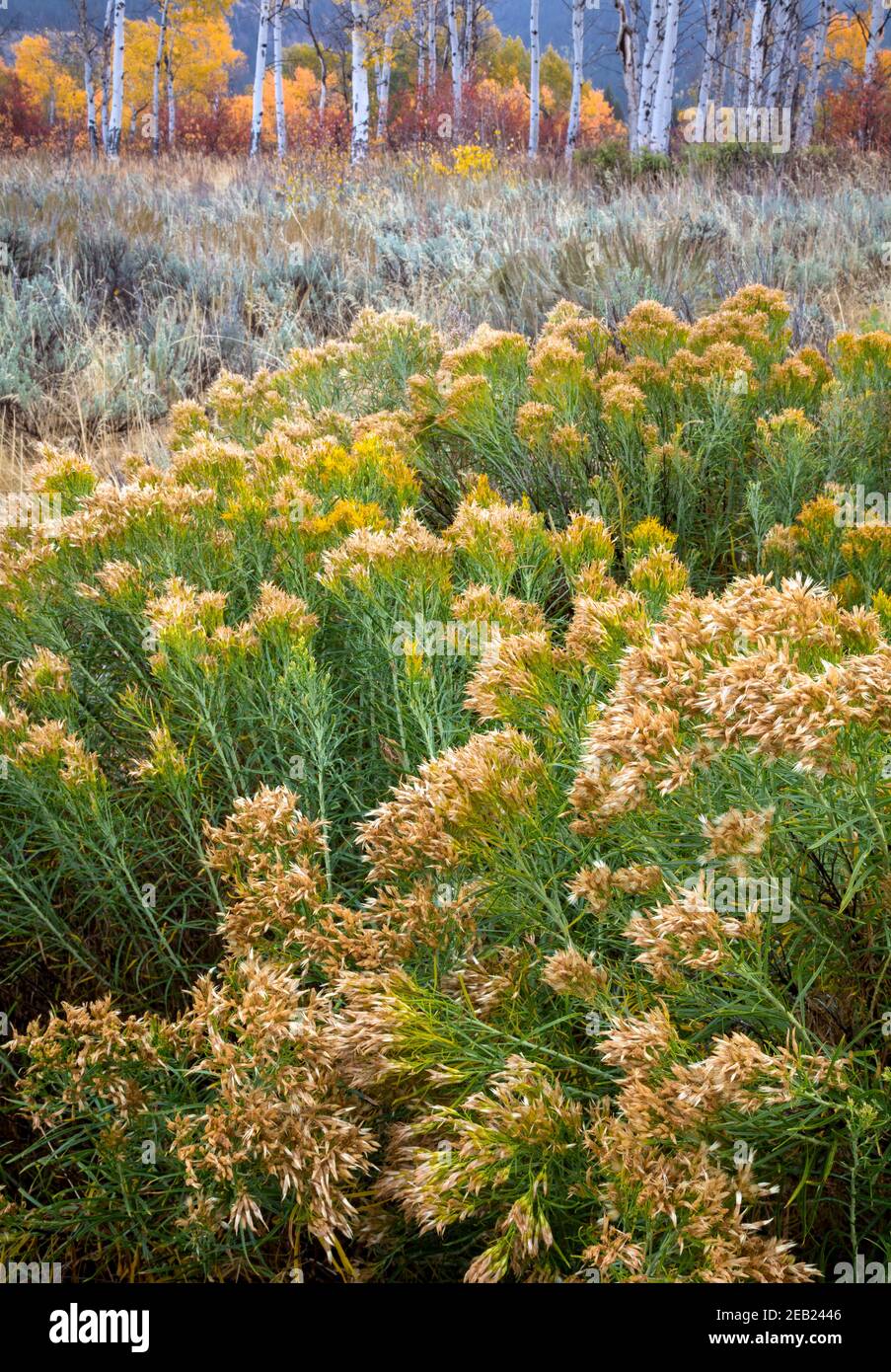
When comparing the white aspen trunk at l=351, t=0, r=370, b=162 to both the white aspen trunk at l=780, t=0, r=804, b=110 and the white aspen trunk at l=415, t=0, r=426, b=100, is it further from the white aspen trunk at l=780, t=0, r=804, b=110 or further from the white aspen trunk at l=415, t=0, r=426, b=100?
the white aspen trunk at l=415, t=0, r=426, b=100

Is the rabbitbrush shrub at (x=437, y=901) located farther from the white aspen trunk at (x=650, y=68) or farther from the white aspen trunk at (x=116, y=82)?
the white aspen trunk at (x=116, y=82)

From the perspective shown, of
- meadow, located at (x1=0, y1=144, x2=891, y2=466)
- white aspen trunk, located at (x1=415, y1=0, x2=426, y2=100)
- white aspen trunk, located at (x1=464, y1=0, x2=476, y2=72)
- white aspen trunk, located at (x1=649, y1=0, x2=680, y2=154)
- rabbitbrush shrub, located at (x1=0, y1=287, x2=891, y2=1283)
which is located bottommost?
rabbitbrush shrub, located at (x1=0, y1=287, x2=891, y2=1283)

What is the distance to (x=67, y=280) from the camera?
756 cm

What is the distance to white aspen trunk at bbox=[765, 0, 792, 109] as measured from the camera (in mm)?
20398

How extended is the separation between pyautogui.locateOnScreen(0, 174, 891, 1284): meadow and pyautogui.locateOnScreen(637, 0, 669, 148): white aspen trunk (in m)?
14.7

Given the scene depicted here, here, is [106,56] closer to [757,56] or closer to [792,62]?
[792,62]

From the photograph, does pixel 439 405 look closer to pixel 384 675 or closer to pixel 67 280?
pixel 384 675

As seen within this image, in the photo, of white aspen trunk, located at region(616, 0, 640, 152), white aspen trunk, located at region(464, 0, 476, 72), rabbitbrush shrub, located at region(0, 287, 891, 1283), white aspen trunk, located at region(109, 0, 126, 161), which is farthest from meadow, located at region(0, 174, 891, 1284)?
white aspen trunk, located at region(464, 0, 476, 72)

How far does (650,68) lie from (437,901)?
59.3 feet

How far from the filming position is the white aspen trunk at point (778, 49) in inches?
803

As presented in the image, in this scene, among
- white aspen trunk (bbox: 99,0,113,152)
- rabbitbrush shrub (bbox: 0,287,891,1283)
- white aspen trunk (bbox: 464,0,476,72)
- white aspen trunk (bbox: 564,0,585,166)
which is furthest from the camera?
white aspen trunk (bbox: 464,0,476,72)

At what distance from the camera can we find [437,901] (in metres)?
1.47

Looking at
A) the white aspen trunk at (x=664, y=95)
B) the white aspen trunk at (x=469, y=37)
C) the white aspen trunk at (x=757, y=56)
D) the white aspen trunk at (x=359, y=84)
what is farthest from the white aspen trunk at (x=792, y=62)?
the white aspen trunk at (x=469, y=37)
